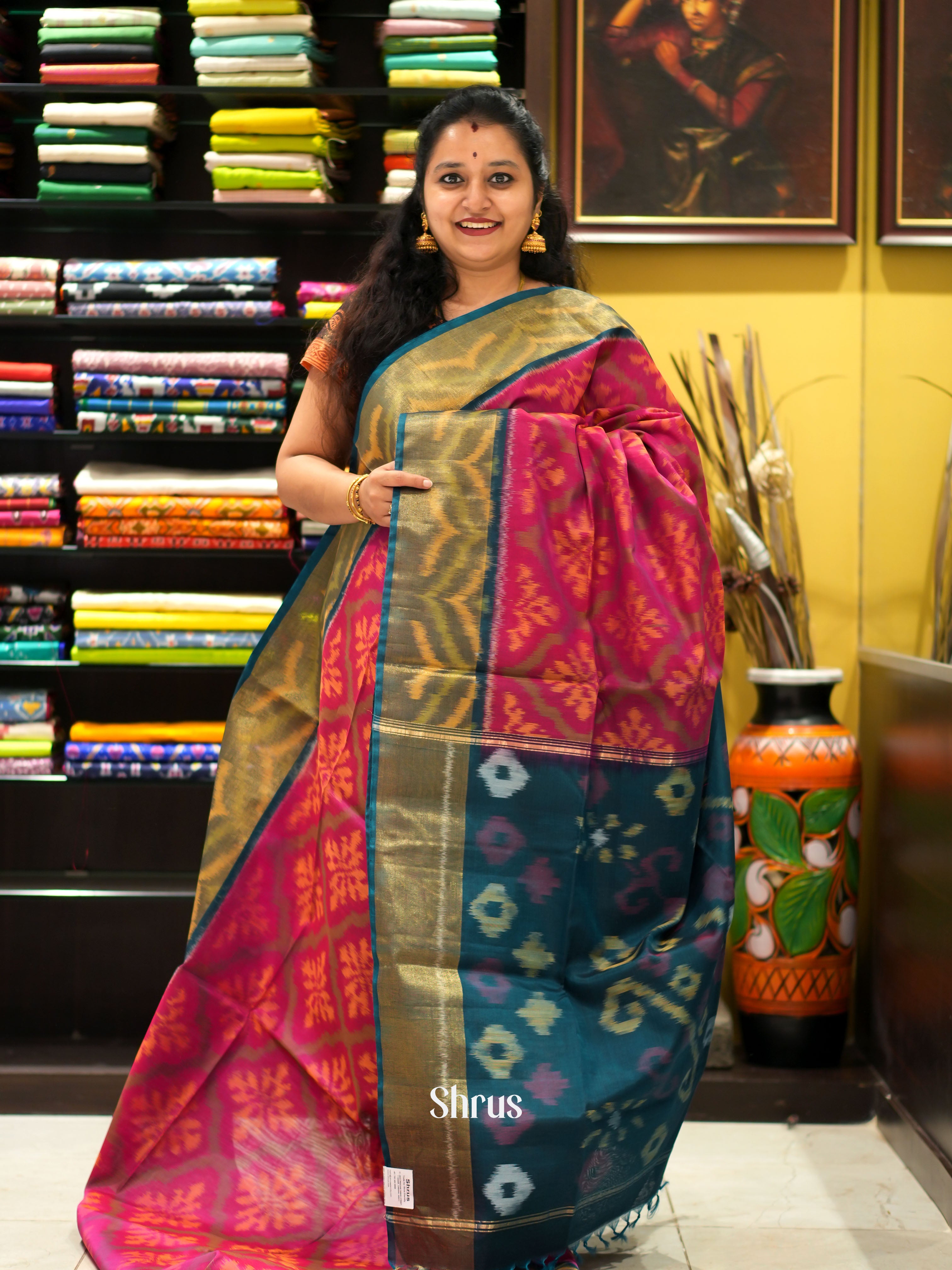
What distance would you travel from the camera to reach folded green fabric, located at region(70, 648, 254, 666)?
8.56 ft

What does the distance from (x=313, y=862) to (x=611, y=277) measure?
1.52 metres

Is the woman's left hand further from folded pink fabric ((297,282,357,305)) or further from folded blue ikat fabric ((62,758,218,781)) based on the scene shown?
folded blue ikat fabric ((62,758,218,781))

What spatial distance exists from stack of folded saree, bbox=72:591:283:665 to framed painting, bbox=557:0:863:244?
110 cm

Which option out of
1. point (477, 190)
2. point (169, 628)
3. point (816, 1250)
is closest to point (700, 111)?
point (477, 190)

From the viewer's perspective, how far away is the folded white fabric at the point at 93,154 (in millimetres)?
2559

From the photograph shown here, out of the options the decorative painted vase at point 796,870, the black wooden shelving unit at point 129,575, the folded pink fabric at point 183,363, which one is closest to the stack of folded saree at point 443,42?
the black wooden shelving unit at point 129,575

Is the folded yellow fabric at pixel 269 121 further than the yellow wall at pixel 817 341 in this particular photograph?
No

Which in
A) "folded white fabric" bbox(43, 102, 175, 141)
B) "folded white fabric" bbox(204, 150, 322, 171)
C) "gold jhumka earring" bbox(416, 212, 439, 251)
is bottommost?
"gold jhumka earring" bbox(416, 212, 439, 251)

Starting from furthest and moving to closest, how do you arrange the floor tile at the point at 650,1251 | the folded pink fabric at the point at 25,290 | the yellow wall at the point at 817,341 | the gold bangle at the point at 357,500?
the yellow wall at the point at 817,341
the folded pink fabric at the point at 25,290
the floor tile at the point at 650,1251
the gold bangle at the point at 357,500

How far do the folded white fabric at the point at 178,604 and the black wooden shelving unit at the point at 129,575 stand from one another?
116 mm

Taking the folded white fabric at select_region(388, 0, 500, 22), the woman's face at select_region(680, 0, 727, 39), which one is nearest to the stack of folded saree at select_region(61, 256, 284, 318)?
the folded white fabric at select_region(388, 0, 500, 22)

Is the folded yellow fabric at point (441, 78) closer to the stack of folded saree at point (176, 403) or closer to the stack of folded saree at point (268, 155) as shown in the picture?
the stack of folded saree at point (268, 155)

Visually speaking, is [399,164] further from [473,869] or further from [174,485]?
[473,869]

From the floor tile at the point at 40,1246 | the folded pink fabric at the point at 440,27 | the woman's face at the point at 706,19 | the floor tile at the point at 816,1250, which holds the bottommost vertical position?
the floor tile at the point at 816,1250
